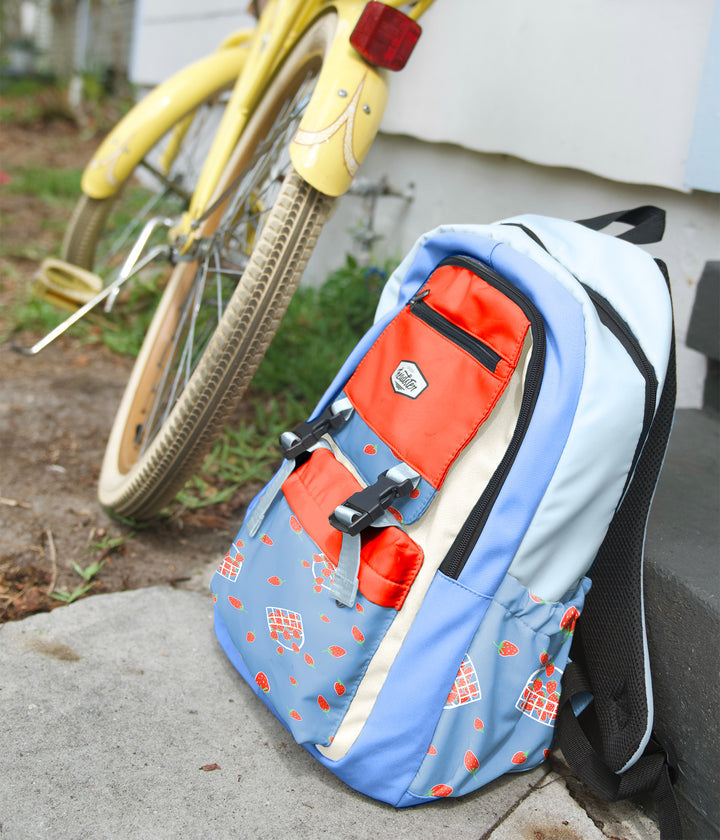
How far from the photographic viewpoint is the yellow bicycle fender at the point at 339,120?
1260mm

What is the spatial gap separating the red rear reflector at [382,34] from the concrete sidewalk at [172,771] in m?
1.09

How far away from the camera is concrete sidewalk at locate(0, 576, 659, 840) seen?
0.96 m

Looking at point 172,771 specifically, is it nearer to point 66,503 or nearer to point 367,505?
point 367,505

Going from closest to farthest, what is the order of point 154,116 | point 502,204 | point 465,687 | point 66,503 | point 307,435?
point 465,687
point 307,435
point 66,503
point 154,116
point 502,204

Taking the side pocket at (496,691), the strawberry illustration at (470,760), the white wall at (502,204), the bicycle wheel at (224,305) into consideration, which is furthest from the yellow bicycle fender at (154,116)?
the strawberry illustration at (470,760)

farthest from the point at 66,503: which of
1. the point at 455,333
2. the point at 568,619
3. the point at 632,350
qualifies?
the point at 632,350

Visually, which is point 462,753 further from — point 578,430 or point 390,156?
point 390,156

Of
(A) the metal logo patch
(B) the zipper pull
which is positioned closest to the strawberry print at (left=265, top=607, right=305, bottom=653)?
(A) the metal logo patch

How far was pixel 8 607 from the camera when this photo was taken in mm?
1302

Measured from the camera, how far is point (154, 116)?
1794mm

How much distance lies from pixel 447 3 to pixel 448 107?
11.6 inches

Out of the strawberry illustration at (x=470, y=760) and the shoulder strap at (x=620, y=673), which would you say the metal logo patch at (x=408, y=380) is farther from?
the strawberry illustration at (x=470, y=760)

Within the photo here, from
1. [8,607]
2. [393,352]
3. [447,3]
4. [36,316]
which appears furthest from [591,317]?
[36,316]

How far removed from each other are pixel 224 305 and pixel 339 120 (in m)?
0.58
